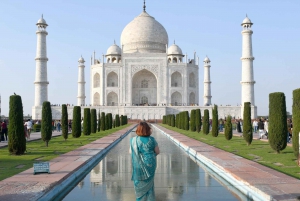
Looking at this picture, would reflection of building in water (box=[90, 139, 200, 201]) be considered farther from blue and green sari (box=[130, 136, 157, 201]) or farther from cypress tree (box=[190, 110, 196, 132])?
cypress tree (box=[190, 110, 196, 132])

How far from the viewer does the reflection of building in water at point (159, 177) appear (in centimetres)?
398

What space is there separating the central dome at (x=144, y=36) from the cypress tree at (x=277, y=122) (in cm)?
2765

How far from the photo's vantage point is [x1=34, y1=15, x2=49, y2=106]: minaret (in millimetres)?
27734

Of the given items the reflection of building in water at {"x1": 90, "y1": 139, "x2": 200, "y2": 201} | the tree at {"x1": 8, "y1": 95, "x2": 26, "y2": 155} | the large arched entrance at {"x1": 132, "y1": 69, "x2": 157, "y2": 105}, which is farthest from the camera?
the large arched entrance at {"x1": 132, "y1": 69, "x2": 157, "y2": 105}

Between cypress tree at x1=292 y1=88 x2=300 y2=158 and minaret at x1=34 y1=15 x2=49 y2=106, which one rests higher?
minaret at x1=34 y1=15 x2=49 y2=106

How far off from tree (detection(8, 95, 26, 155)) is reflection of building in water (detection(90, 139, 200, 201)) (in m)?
1.76

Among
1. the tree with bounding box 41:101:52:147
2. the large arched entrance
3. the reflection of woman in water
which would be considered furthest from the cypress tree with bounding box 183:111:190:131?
the large arched entrance

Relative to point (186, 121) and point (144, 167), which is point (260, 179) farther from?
point (186, 121)

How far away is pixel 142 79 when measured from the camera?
1374 inches

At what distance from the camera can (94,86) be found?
111 feet

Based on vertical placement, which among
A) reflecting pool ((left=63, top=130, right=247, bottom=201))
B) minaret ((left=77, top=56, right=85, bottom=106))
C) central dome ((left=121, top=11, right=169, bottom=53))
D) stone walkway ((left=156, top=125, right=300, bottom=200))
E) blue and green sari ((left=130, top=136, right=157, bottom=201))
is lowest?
reflecting pool ((left=63, top=130, right=247, bottom=201))

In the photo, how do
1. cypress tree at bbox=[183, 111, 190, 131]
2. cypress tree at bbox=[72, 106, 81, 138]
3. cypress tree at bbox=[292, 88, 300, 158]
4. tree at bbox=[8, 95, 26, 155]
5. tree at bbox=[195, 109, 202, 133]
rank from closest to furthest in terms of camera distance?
1. cypress tree at bbox=[292, 88, 300, 158]
2. tree at bbox=[8, 95, 26, 155]
3. cypress tree at bbox=[72, 106, 81, 138]
4. tree at bbox=[195, 109, 202, 133]
5. cypress tree at bbox=[183, 111, 190, 131]

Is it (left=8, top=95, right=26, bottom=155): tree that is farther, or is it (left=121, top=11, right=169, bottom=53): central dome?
(left=121, top=11, right=169, bottom=53): central dome

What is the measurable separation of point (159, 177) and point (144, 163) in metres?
1.74
